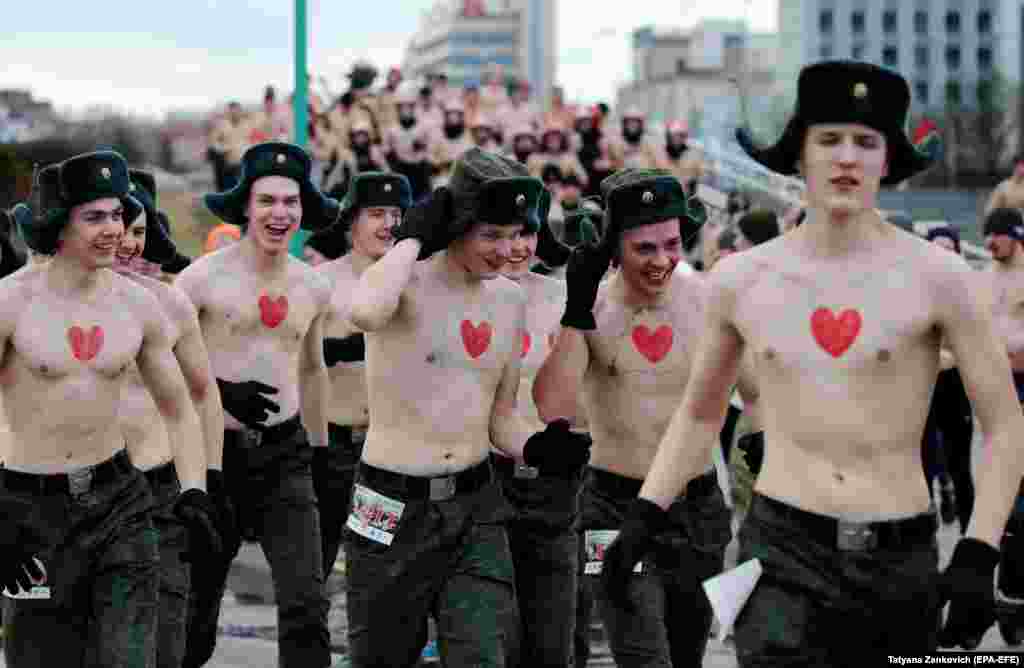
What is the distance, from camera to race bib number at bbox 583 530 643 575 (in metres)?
7.91

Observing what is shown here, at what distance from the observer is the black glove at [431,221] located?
7.34 metres

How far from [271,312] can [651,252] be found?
8.12 feet

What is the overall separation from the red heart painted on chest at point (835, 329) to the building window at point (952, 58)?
139 metres

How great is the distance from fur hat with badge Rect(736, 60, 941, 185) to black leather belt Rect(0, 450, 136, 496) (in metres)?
2.87

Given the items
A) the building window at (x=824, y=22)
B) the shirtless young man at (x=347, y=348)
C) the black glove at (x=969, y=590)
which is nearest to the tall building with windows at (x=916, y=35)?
the building window at (x=824, y=22)

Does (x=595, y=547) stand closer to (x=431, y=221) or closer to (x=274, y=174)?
(x=431, y=221)

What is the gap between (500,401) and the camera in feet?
25.3

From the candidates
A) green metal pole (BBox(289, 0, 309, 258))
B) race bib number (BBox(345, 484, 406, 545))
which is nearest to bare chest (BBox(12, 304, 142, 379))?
race bib number (BBox(345, 484, 406, 545))

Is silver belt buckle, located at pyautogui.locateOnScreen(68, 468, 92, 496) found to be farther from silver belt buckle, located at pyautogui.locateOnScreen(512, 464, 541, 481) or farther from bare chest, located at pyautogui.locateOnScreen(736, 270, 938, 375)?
bare chest, located at pyautogui.locateOnScreen(736, 270, 938, 375)

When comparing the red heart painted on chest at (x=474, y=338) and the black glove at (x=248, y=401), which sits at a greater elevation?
the red heart painted on chest at (x=474, y=338)

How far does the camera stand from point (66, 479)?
290 inches

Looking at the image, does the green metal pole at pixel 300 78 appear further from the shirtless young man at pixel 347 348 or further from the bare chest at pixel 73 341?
the bare chest at pixel 73 341

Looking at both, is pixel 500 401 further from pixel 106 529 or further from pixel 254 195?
pixel 254 195

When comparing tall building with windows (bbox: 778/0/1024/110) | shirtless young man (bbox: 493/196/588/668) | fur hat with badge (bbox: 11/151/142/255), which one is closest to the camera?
fur hat with badge (bbox: 11/151/142/255)
